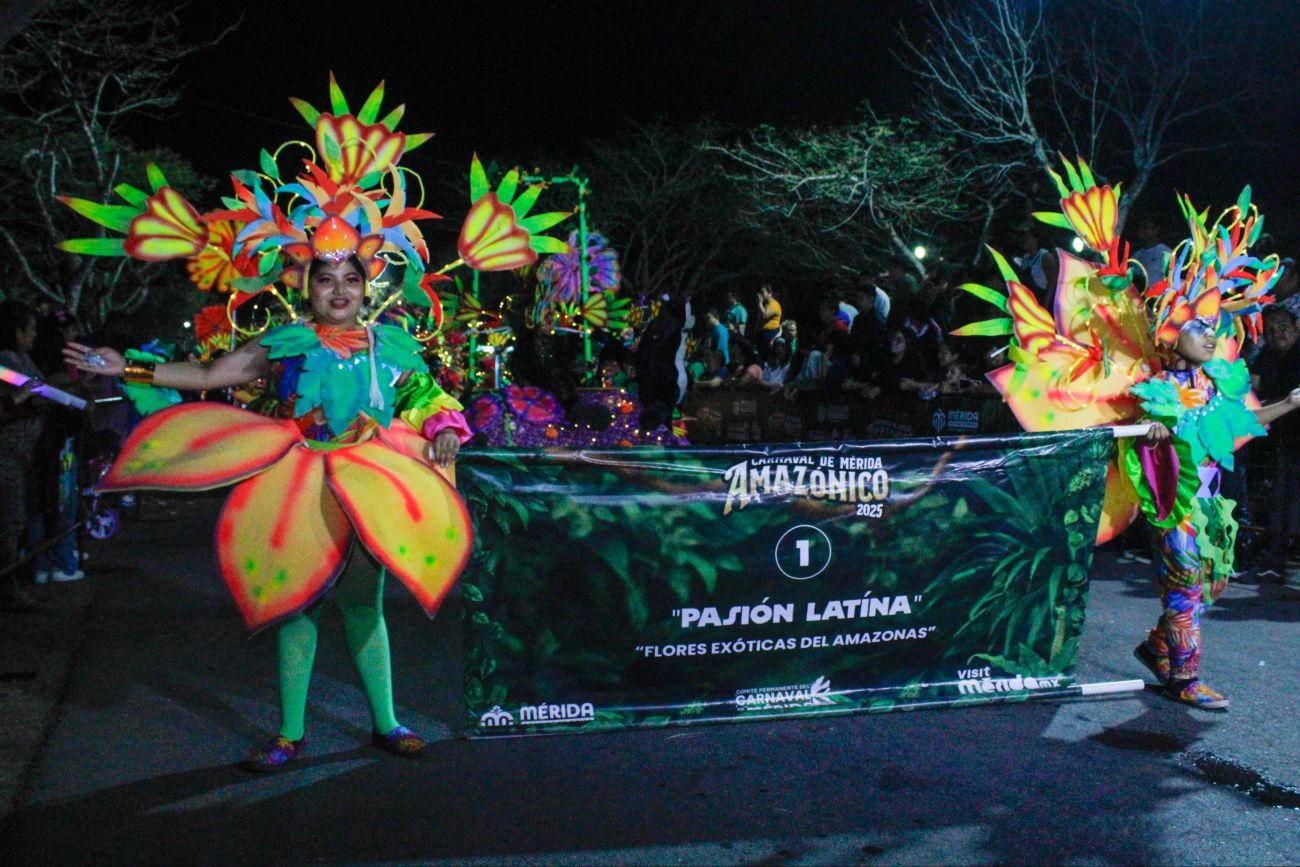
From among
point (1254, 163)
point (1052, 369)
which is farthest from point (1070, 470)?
point (1254, 163)

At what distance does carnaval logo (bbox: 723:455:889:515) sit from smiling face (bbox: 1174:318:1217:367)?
1647 mm

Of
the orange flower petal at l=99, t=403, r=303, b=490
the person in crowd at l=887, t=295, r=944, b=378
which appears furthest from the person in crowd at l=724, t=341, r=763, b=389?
the orange flower petal at l=99, t=403, r=303, b=490

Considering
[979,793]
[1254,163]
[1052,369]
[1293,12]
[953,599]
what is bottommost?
[979,793]

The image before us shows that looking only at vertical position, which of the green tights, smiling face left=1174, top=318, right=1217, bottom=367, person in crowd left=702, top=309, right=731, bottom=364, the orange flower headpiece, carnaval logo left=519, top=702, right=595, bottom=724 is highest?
person in crowd left=702, top=309, right=731, bottom=364

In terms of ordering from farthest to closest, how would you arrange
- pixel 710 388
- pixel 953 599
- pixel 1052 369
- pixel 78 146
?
pixel 78 146
pixel 710 388
pixel 1052 369
pixel 953 599

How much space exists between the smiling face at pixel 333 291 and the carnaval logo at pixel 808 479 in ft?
5.39

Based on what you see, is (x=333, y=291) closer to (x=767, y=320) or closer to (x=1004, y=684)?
(x=1004, y=684)

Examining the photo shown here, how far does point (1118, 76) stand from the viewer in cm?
1817

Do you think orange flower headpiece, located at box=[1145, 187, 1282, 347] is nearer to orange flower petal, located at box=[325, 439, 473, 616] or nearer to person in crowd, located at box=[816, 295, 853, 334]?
orange flower petal, located at box=[325, 439, 473, 616]

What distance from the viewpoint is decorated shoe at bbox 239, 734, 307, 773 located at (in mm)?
4180

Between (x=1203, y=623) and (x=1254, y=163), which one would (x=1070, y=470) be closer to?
(x=1203, y=623)

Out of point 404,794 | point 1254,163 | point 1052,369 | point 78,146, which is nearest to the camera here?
point 404,794

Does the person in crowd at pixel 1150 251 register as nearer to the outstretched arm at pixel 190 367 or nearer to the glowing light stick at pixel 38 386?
the outstretched arm at pixel 190 367

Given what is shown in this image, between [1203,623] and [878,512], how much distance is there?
328 cm
